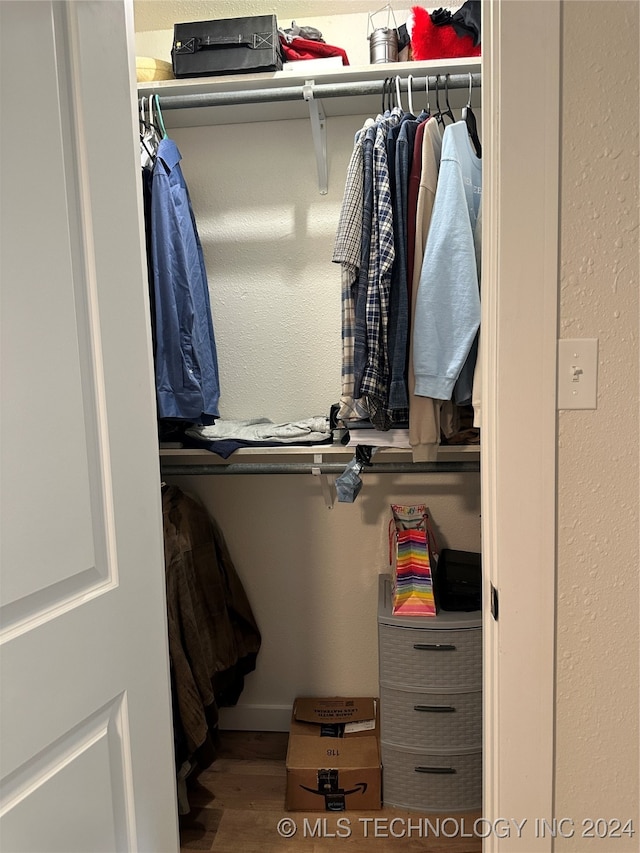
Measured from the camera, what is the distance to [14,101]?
2.62ft

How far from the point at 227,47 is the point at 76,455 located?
56.2 inches

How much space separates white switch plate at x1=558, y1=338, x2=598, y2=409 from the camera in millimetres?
903

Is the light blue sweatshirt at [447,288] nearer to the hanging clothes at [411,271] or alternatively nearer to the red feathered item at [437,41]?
the hanging clothes at [411,271]

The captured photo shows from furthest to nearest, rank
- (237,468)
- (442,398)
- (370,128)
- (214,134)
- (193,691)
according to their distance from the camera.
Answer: (214,134), (237,468), (193,691), (370,128), (442,398)

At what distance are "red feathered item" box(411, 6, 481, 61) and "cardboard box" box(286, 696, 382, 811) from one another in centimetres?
210

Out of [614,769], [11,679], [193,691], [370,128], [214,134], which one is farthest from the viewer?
[214,134]

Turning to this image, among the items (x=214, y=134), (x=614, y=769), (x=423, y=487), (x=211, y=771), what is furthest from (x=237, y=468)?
(x=614, y=769)

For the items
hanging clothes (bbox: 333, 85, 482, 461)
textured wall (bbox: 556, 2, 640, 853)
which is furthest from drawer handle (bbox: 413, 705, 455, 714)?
textured wall (bbox: 556, 2, 640, 853)

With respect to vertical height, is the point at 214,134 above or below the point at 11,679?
above

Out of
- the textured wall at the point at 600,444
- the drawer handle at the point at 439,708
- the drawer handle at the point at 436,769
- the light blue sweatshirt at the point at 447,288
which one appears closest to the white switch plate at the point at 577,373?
the textured wall at the point at 600,444

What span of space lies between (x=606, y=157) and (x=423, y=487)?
1438mm

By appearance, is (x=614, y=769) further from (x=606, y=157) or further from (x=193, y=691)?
(x=193, y=691)

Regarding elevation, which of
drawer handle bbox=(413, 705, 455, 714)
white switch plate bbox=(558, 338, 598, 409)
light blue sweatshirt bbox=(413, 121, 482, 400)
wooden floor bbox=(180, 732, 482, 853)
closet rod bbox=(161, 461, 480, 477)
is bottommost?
wooden floor bbox=(180, 732, 482, 853)

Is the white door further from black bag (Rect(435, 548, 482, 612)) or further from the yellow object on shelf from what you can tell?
black bag (Rect(435, 548, 482, 612))
